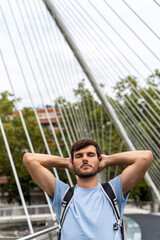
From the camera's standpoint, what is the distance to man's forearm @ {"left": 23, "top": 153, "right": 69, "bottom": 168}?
2098 mm

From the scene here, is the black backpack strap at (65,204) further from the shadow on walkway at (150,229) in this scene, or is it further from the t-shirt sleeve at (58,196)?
the shadow on walkway at (150,229)

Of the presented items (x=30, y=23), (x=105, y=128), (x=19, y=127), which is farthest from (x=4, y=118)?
(x=30, y=23)

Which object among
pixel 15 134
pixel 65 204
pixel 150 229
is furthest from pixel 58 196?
pixel 15 134

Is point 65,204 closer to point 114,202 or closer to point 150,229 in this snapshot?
point 114,202

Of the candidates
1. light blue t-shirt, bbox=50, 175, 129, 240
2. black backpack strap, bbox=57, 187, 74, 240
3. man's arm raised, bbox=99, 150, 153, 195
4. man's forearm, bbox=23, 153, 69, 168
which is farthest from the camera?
man's forearm, bbox=23, 153, 69, 168

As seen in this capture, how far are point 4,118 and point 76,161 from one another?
26.3 m

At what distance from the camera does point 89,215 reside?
1.80 m

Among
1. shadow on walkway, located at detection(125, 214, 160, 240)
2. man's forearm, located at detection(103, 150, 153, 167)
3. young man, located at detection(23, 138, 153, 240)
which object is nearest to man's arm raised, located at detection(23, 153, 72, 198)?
young man, located at detection(23, 138, 153, 240)

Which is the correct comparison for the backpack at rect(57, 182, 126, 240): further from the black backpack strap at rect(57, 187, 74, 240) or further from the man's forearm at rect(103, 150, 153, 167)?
the man's forearm at rect(103, 150, 153, 167)

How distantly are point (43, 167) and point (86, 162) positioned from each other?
0.29 m

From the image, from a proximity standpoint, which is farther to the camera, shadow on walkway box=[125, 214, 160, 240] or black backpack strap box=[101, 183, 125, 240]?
shadow on walkway box=[125, 214, 160, 240]

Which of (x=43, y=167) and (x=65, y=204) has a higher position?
(x=43, y=167)

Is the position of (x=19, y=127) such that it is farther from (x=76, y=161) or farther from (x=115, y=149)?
(x=76, y=161)

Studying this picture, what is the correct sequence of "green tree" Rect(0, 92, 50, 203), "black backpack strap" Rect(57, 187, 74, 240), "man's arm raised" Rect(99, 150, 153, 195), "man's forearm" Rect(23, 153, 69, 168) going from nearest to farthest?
"black backpack strap" Rect(57, 187, 74, 240) → "man's arm raised" Rect(99, 150, 153, 195) → "man's forearm" Rect(23, 153, 69, 168) → "green tree" Rect(0, 92, 50, 203)
